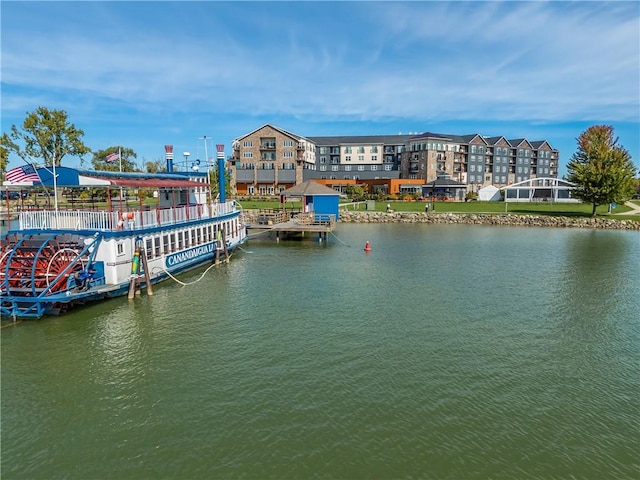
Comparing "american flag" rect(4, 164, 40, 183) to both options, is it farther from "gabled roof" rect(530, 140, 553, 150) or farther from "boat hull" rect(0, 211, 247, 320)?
"gabled roof" rect(530, 140, 553, 150)

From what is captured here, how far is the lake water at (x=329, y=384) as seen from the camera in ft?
34.7

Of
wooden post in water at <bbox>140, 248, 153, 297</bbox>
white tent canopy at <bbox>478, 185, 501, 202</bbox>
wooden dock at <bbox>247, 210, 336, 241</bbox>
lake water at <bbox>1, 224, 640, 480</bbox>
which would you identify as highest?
white tent canopy at <bbox>478, 185, 501, 202</bbox>

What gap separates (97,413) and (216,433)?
375cm

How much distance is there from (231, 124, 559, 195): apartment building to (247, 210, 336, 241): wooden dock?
183 feet

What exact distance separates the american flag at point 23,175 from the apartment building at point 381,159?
272 ft

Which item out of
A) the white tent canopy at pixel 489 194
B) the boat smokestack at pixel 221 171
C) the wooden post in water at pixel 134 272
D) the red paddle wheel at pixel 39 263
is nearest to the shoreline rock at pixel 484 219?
the boat smokestack at pixel 221 171

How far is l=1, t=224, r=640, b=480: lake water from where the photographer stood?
34.7 ft

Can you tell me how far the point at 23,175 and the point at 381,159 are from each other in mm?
108352

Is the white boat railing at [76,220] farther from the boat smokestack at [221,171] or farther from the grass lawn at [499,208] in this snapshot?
the grass lawn at [499,208]

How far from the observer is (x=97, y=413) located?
1228cm

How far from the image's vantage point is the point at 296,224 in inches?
1848

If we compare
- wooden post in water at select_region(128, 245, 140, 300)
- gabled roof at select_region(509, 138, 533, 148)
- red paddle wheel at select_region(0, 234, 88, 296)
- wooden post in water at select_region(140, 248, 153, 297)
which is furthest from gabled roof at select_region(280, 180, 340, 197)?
gabled roof at select_region(509, 138, 533, 148)

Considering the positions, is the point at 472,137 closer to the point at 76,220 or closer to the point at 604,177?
the point at 604,177

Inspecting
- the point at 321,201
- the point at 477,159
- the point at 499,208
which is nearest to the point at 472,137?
the point at 477,159
